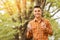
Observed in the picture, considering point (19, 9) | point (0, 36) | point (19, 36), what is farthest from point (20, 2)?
point (0, 36)

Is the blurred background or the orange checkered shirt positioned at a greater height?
the orange checkered shirt

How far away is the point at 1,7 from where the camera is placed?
8266 millimetres

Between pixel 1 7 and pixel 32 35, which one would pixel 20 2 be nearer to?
pixel 1 7

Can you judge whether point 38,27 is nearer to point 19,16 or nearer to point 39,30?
point 39,30

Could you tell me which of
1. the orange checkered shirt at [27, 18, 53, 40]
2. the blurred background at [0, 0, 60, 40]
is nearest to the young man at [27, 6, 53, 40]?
the orange checkered shirt at [27, 18, 53, 40]

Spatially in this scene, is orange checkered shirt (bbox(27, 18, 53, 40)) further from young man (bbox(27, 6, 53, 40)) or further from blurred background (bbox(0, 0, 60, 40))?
blurred background (bbox(0, 0, 60, 40))

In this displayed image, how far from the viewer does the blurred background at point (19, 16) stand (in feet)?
22.9

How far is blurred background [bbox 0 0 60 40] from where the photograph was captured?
6.97 metres

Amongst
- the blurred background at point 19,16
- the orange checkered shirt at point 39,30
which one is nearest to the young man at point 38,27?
the orange checkered shirt at point 39,30

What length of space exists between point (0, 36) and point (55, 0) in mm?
2641

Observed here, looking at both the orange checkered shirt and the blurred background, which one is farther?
the blurred background

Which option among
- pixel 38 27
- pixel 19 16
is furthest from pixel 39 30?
pixel 19 16

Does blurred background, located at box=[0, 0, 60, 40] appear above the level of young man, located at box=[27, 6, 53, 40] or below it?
below

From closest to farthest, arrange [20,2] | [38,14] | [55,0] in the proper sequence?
1. [38,14]
2. [55,0]
3. [20,2]
